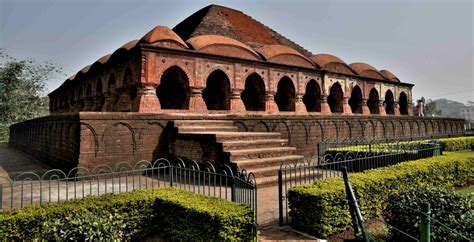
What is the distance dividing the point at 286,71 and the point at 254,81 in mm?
2017

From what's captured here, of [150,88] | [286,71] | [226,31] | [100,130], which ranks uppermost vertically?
[226,31]

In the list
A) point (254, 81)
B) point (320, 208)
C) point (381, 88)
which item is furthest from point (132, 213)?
point (381, 88)

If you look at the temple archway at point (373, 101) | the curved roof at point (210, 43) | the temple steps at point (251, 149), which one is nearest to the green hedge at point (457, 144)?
the temple archway at point (373, 101)

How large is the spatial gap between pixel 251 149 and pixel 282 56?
9622 millimetres

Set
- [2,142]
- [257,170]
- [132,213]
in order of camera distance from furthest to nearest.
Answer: [2,142] → [257,170] → [132,213]

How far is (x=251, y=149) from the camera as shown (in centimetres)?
853

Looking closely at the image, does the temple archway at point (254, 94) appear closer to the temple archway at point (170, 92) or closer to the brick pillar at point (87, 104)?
the temple archway at point (170, 92)

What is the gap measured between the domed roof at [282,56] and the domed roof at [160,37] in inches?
200

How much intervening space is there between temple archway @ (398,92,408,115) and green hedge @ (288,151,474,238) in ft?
69.7

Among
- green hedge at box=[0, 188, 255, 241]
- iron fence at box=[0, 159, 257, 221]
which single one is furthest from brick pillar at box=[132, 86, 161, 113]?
green hedge at box=[0, 188, 255, 241]

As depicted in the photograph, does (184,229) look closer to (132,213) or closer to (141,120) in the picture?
(132,213)

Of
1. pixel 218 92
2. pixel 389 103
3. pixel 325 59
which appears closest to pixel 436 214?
pixel 218 92

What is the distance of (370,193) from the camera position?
541 centimetres

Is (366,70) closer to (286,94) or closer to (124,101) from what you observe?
(286,94)
